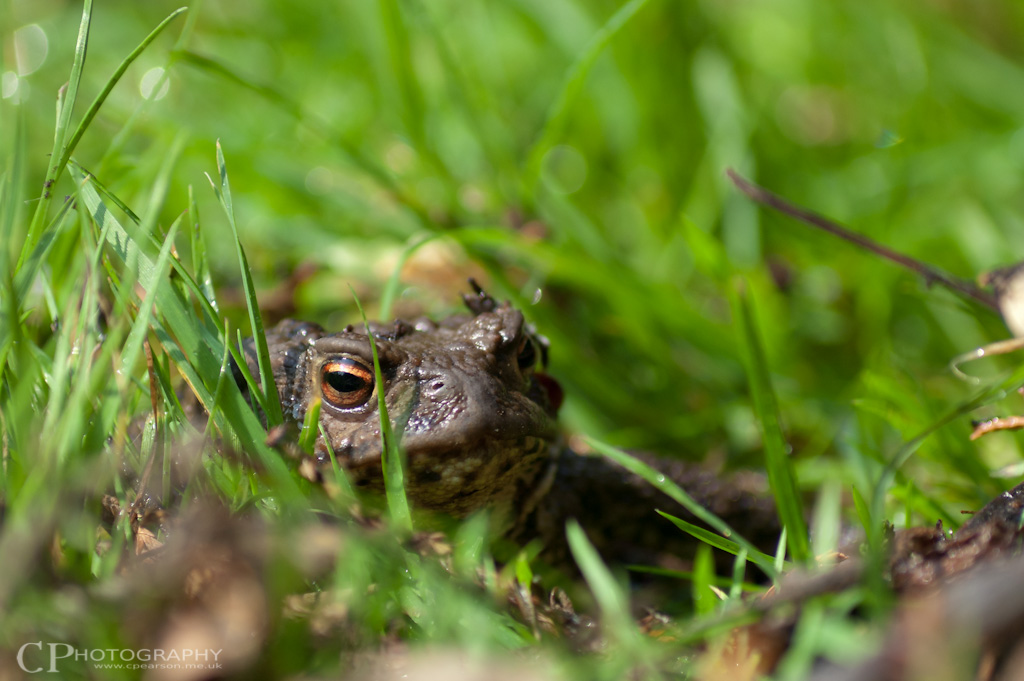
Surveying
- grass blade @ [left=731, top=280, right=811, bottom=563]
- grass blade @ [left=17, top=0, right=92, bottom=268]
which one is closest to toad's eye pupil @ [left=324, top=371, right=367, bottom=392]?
grass blade @ [left=17, top=0, right=92, bottom=268]

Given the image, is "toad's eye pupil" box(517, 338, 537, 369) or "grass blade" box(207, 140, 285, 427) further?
"toad's eye pupil" box(517, 338, 537, 369)

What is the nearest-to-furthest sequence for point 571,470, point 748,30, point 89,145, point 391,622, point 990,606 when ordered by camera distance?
point 990,606 → point 391,622 → point 571,470 → point 89,145 → point 748,30

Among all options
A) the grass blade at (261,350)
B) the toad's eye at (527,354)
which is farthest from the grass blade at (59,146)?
the toad's eye at (527,354)

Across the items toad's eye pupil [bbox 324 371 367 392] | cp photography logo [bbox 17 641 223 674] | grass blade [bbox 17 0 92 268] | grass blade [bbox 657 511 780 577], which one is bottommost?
grass blade [bbox 657 511 780 577]

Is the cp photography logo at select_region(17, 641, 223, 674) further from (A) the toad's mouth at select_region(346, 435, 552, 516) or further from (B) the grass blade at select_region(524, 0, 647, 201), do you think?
(B) the grass blade at select_region(524, 0, 647, 201)

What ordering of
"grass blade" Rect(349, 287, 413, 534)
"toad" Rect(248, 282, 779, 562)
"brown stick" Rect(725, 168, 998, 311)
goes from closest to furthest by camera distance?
1. "grass blade" Rect(349, 287, 413, 534)
2. "toad" Rect(248, 282, 779, 562)
3. "brown stick" Rect(725, 168, 998, 311)

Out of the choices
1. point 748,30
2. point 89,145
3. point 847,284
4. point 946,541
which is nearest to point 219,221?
point 89,145

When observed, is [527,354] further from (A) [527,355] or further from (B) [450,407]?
(B) [450,407]

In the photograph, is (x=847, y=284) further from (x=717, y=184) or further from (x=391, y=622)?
(x=391, y=622)
